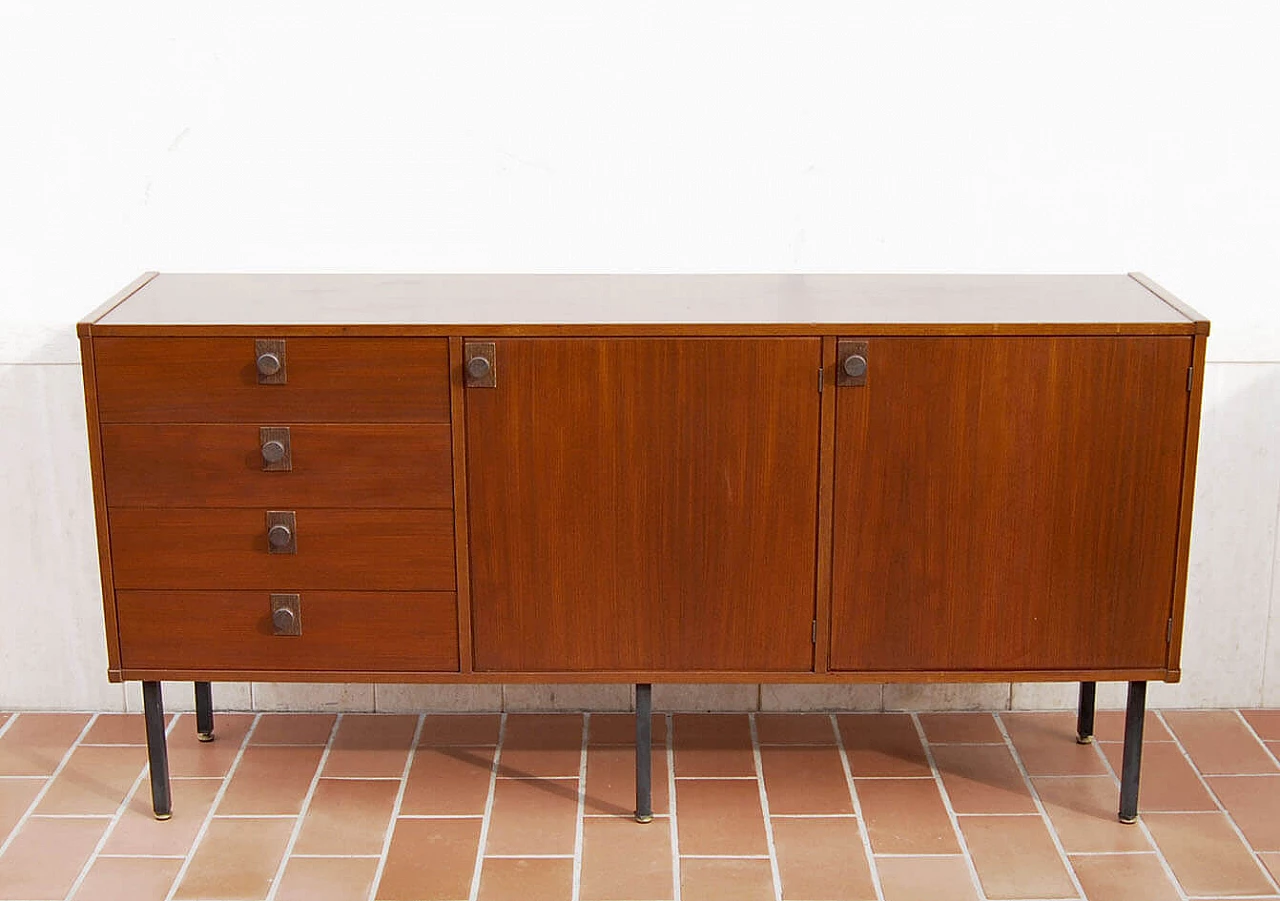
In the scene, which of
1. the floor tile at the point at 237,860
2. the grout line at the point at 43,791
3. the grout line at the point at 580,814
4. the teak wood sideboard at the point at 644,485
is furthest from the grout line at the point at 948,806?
the grout line at the point at 43,791

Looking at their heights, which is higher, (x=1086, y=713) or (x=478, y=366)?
(x=478, y=366)

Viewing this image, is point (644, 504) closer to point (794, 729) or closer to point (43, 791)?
point (794, 729)

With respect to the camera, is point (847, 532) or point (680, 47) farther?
point (680, 47)

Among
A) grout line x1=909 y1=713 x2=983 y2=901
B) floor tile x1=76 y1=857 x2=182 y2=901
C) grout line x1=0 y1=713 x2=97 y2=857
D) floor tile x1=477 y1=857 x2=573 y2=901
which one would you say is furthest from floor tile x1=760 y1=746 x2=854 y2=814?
grout line x1=0 y1=713 x2=97 y2=857

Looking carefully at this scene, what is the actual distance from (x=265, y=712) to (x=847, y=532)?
1421mm

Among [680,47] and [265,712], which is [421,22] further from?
[265,712]

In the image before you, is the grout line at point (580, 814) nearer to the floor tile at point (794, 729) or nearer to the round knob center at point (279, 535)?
the floor tile at point (794, 729)

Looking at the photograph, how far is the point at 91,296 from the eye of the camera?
3336 mm

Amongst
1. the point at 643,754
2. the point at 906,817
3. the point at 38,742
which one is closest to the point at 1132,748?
the point at 906,817

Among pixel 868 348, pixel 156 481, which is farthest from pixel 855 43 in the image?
pixel 156 481

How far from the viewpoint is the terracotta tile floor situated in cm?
290

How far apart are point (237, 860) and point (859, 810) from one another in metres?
1.17

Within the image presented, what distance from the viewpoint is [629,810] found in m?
3.14

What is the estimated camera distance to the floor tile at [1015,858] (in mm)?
2869
